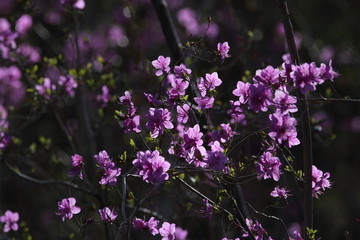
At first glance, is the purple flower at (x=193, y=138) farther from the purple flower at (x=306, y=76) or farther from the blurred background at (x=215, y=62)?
the blurred background at (x=215, y=62)

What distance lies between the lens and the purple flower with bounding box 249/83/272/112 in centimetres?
272

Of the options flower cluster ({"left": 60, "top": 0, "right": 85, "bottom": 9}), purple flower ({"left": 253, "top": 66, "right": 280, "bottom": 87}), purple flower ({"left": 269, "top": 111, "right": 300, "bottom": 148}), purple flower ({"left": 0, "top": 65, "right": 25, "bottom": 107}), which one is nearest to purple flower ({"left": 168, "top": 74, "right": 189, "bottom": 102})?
purple flower ({"left": 253, "top": 66, "right": 280, "bottom": 87})

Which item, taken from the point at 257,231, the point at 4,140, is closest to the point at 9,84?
the point at 4,140

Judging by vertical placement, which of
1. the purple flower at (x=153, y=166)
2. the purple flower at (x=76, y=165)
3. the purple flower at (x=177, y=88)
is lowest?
the purple flower at (x=76, y=165)

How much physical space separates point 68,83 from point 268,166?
2339 millimetres

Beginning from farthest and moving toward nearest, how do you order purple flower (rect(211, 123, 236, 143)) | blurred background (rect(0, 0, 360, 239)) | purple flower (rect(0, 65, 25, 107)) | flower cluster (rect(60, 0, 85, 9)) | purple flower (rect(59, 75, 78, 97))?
blurred background (rect(0, 0, 360, 239)) < purple flower (rect(0, 65, 25, 107)) < purple flower (rect(59, 75, 78, 97)) < flower cluster (rect(60, 0, 85, 9)) < purple flower (rect(211, 123, 236, 143))

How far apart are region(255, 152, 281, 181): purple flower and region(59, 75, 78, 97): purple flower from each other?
2.25 meters

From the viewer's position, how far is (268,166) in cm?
297

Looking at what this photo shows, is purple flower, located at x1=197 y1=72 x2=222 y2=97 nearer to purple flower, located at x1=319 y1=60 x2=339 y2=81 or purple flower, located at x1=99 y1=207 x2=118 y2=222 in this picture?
purple flower, located at x1=319 y1=60 x2=339 y2=81

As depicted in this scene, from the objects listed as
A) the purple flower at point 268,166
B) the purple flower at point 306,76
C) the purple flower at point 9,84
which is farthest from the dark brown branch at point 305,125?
the purple flower at point 9,84

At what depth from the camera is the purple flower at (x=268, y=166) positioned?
2951 millimetres

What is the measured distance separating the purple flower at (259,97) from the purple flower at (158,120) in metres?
0.42

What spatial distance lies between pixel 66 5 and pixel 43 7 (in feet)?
18.7

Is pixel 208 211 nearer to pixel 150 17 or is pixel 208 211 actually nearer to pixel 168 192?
pixel 168 192
